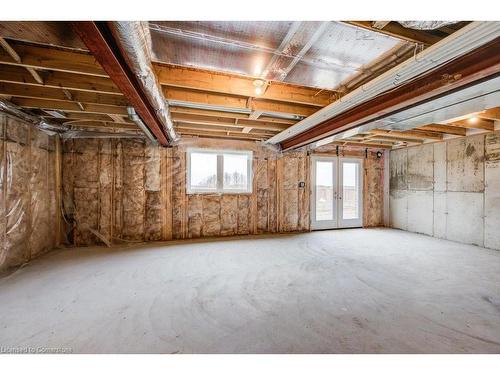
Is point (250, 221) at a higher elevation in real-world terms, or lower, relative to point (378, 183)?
lower

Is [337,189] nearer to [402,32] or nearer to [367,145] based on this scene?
[367,145]

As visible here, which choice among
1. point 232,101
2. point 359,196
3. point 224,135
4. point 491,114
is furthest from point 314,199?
point 232,101

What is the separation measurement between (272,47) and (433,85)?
4.33 ft

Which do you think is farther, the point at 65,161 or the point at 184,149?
the point at 184,149

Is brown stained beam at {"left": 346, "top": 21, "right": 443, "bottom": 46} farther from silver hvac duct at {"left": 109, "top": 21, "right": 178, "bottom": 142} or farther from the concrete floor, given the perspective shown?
the concrete floor

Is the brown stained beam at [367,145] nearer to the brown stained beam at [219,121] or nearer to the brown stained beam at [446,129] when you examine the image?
the brown stained beam at [446,129]

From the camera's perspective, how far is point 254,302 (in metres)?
1.95

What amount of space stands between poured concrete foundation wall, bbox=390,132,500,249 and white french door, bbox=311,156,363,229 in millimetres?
933

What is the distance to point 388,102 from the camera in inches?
81.8

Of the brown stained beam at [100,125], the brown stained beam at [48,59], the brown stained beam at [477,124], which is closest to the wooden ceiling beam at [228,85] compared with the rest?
the brown stained beam at [48,59]

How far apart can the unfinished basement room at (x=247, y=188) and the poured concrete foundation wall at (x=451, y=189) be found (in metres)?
0.03
